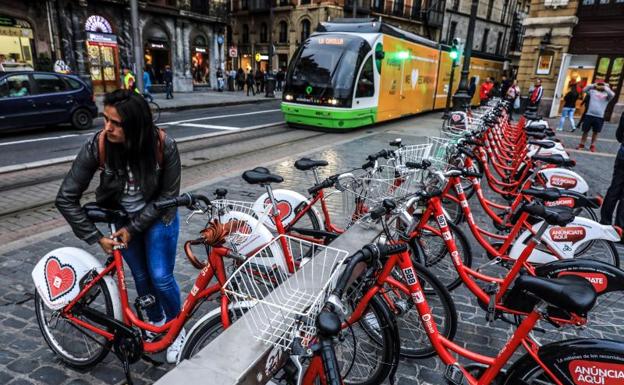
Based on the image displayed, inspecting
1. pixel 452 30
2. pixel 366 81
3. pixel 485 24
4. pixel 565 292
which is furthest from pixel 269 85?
pixel 485 24

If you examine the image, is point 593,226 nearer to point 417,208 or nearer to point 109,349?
point 417,208

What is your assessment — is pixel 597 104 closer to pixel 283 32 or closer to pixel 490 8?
pixel 283 32

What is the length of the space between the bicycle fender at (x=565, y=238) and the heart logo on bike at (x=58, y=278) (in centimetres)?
372

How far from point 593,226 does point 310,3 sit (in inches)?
1519

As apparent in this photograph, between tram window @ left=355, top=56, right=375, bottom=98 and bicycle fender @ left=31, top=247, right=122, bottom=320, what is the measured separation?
11.2 meters

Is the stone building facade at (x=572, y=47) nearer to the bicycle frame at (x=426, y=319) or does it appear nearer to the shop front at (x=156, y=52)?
the bicycle frame at (x=426, y=319)

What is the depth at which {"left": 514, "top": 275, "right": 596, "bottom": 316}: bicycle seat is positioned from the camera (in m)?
1.78

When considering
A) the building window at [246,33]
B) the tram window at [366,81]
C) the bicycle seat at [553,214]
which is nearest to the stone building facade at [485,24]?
the building window at [246,33]

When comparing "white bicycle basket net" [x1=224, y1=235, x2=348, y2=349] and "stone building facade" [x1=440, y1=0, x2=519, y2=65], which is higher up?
"stone building facade" [x1=440, y1=0, x2=519, y2=65]

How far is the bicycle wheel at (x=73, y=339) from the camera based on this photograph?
279 centimetres

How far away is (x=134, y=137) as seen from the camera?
244 cm

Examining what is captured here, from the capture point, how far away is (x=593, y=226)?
3.82m

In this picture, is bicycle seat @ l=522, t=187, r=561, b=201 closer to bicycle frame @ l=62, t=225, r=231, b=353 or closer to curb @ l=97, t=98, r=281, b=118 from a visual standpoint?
bicycle frame @ l=62, t=225, r=231, b=353

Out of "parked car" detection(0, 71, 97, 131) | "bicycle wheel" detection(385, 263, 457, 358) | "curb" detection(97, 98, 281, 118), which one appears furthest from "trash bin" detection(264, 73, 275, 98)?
"bicycle wheel" detection(385, 263, 457, 358)
